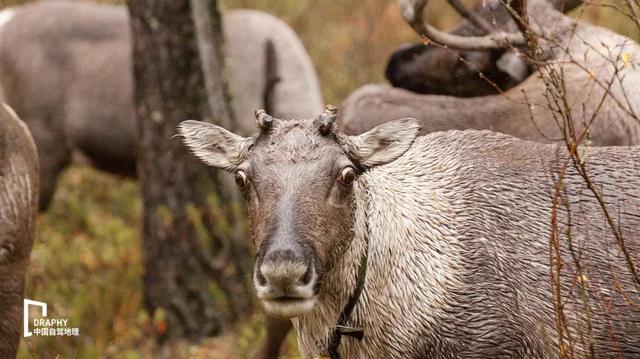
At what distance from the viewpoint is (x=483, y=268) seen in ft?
15.9

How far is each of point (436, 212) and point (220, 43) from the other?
12.1 ft

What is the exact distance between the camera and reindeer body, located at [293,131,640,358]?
4770mm

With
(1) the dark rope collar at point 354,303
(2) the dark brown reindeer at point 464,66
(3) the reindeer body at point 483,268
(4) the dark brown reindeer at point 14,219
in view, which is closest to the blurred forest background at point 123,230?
(4) the dark brown reindeer at point 14,219

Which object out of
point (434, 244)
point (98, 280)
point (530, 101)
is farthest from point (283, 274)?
point (98, 280)

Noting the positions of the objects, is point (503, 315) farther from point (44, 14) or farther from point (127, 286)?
point (44, 14)

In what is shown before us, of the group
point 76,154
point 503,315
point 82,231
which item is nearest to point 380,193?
point 503,315

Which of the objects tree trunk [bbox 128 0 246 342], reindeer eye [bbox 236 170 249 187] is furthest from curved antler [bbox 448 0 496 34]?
reindeer eye [bbox 236 170 249 187]

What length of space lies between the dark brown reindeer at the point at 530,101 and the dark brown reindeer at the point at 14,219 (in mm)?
1918

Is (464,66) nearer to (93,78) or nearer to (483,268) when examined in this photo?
(483,268)

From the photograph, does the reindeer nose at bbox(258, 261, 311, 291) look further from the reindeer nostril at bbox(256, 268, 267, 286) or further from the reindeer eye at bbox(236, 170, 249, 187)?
the reindeer eye at bbox(236, 170, 249, 187)

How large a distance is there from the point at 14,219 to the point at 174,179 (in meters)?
2.57

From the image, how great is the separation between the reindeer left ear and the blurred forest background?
1.13m

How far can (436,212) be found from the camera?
5.01 meters

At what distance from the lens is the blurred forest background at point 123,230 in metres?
8.05
